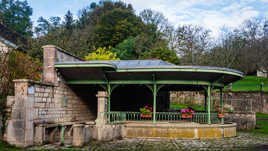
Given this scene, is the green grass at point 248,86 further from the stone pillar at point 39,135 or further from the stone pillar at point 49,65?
the stone pillar at point 39,135

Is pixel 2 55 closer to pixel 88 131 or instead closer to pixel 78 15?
pixel 88 131

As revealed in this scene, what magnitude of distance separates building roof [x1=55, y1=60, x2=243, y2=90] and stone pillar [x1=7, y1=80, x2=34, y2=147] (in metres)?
2.57

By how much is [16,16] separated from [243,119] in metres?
46.2

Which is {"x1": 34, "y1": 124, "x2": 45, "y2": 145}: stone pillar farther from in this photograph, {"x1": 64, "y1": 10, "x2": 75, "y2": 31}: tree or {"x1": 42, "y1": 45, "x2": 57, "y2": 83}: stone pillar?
{"x1": 64, "y1": 10, "x2": 75, "y2": 31}: tree

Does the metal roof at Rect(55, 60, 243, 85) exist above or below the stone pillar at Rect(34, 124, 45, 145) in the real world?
above

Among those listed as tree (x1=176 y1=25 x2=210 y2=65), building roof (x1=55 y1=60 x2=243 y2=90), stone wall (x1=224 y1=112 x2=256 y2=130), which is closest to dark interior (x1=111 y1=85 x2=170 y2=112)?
building roof (x1=55 y1=60 x2=243 y2=90)

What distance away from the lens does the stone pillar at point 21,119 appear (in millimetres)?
8844

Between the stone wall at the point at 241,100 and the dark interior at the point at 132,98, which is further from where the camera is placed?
the stone wall at the point at 241,100

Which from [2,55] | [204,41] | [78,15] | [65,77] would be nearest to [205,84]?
[65,77]

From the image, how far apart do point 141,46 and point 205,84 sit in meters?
22.2

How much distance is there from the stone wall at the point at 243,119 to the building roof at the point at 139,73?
5358 millimetres

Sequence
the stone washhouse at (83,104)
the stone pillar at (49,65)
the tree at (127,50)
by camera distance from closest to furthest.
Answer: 1. the stone washhouse at (83,104)
2. the stone pillar at (49,65)
3. the tree at (127,50)

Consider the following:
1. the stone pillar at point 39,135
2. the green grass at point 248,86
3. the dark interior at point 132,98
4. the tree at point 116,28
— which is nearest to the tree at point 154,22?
the tree at point 116,28

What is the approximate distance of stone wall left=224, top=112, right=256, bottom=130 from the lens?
16.6 metres
